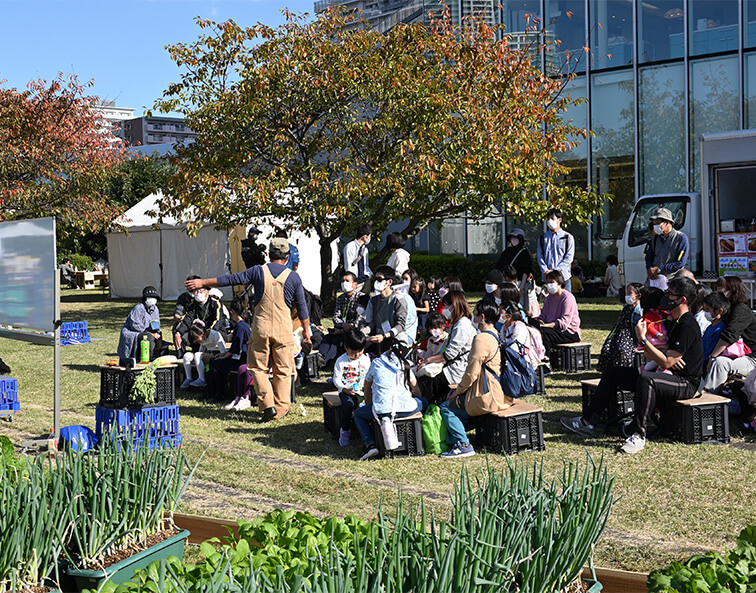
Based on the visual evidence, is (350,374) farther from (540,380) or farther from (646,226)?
(646,226)

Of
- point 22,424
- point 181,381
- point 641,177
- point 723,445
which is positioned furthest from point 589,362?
point 641,177

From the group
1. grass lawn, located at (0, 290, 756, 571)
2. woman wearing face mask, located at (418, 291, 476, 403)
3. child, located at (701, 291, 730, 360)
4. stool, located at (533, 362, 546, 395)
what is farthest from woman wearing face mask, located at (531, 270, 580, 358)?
woman wearing face mask, located at (418, 291, 476, 403)

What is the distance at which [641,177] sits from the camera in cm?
2253

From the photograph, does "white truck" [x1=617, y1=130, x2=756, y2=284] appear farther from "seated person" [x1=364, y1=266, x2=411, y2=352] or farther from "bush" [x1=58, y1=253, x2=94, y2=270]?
"bush" [x1=58, y1=253, x2=94, y2=270]

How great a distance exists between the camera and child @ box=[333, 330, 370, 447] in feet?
25.3

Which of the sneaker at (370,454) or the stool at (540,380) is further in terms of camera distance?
the stool at (540,380)

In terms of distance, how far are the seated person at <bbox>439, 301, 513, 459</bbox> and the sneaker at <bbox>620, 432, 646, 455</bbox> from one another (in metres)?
1.01

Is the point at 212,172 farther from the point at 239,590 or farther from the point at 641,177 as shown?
the point at 239,590

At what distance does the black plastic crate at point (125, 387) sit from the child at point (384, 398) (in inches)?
78.2

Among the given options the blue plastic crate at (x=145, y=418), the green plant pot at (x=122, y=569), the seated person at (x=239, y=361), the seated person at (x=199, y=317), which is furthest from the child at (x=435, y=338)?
the green plant pot at (x=122, y=569)

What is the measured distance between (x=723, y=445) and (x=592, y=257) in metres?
16.8

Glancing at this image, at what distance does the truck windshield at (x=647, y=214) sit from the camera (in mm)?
16391

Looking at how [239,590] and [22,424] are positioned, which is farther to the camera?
[22,424]

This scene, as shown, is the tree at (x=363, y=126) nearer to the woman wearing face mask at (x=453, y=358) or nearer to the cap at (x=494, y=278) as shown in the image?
the cap at (x=494, y=278)
